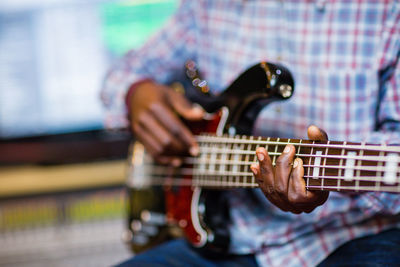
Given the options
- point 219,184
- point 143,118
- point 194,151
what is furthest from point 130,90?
point 219,184

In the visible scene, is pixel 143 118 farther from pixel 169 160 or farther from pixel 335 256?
pixel 335 256

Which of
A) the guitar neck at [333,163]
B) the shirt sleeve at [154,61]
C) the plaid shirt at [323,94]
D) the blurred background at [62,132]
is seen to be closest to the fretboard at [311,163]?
the guitar neck at [333,163]

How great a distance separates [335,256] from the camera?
70 cm

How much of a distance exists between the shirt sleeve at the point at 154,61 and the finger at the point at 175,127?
161 millimetres

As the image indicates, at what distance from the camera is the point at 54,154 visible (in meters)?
1.47

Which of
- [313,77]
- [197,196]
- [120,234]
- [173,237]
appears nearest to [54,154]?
[120,234]

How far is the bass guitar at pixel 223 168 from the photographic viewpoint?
0.50m

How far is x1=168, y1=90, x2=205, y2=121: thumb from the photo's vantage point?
0.85 m

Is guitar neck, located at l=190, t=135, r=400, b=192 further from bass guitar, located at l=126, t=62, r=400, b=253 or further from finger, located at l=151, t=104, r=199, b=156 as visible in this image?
finger, located at l=151, t=104, r=199, b=156

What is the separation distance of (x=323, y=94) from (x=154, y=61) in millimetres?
452

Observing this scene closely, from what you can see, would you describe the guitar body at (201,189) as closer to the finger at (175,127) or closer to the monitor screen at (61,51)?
the finger at (175,127)

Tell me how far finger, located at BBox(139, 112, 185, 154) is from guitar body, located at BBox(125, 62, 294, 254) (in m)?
0.04

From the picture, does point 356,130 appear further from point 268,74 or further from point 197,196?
point 197,196

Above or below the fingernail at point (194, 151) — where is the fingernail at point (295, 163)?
above
